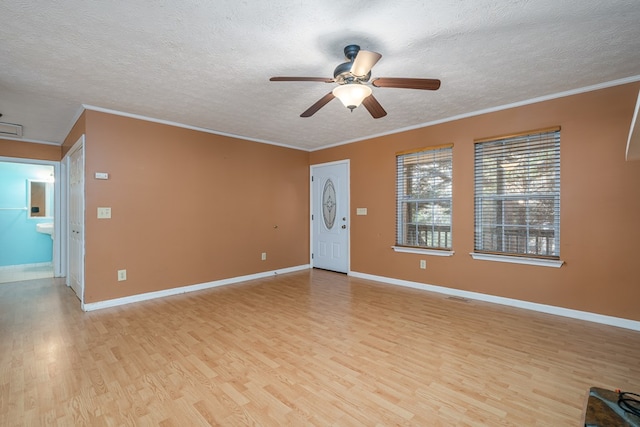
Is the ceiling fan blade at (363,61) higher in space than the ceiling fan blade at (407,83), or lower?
higher

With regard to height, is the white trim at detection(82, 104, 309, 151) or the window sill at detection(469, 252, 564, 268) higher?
the white trim at detection(82, 104, 309, 151)

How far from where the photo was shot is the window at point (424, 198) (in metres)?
4.27

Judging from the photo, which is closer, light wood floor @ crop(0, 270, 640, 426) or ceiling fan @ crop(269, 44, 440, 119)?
light wood floor @ crop(0, 270, 640, 426)

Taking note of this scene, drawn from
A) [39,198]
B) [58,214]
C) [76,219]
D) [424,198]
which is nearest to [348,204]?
[424,198]

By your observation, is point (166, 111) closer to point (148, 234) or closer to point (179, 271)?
point (148, 234)

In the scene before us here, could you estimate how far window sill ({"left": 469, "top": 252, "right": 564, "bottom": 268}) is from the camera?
10.9 ft

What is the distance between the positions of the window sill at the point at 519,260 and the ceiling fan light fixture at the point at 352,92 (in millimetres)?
2717

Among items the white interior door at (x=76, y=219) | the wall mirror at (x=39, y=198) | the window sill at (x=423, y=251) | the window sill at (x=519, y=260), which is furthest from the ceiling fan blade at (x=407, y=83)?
the wall mirror at (x=39, y=198)

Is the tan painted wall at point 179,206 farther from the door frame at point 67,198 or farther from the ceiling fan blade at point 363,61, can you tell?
the ceiling fan blade at point 363,61

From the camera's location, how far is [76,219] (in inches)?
160

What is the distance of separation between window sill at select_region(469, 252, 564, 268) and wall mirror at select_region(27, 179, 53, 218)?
8.29m

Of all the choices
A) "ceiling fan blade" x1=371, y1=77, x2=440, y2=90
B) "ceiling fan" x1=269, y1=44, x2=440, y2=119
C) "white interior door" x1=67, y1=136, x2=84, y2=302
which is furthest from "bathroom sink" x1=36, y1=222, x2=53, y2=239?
"ceiling fan blade" x1=371, y1=77, x2=440, y2=90

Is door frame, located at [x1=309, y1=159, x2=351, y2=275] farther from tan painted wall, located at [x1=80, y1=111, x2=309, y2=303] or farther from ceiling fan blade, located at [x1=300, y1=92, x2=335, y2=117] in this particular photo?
ceiling fan blade, located at [x1=300, y1=92, x2=335, y2=117]

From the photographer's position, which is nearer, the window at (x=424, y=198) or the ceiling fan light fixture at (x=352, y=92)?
the ceiling fan light fixture at (x=352, y=92)
